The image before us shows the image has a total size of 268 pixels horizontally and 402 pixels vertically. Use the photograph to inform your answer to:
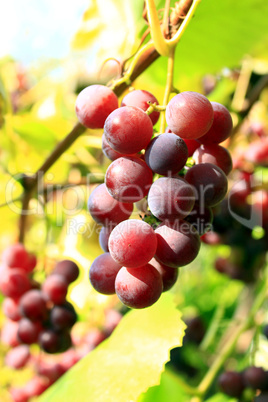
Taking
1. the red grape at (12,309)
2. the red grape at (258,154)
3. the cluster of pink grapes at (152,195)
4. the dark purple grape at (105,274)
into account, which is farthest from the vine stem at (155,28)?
the red grape at (12,309)

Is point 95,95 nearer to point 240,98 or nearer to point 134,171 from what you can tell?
point 134,171

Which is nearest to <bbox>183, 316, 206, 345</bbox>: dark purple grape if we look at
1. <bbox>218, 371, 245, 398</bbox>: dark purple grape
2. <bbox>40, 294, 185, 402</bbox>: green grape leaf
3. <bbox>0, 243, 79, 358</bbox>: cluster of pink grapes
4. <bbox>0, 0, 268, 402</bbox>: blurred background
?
<bbox>0, 0, 268, 402</bbox>: blurred background

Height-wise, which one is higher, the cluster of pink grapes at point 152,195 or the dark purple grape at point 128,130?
the dark purple grape at point 128,130

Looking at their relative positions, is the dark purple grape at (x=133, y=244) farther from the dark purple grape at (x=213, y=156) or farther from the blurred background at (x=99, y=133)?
the blurred background at (x=99, y=133)

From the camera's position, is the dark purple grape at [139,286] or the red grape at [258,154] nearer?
the dark purple grape at [139,286]

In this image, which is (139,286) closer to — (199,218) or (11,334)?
(199,218)

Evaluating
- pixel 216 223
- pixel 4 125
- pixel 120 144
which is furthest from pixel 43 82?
pixel 120 144

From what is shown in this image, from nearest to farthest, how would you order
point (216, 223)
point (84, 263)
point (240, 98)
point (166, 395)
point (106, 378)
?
point (106, 378) → point (166, 395) → point (216, 223) → point (84, 263) → point (240, 98)

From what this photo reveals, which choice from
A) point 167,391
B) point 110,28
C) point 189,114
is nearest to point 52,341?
point 167,391

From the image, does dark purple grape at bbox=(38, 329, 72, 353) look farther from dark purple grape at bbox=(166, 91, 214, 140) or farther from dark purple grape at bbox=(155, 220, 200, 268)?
dark purple grape at bbox=(166, 91, 214, 140)
